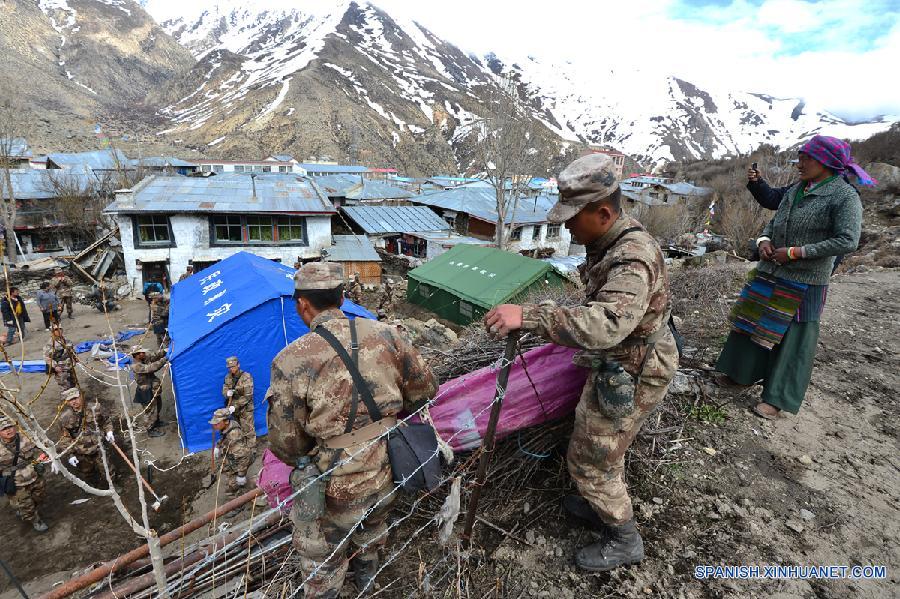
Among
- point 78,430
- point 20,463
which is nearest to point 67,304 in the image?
point 78,430

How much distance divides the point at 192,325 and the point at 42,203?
32.5 metres

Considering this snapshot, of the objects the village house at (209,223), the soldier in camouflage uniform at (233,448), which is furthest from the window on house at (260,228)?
the soldier in camouflage uniform at (233,448)

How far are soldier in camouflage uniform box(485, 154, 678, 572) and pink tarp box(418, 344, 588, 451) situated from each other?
46 centimetres

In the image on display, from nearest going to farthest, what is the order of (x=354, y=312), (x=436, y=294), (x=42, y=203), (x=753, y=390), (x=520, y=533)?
(x=520, y=533) < (x=753, y=390) < (x=354, y=312) < (x=436, y=294) < (x=42, y=203)

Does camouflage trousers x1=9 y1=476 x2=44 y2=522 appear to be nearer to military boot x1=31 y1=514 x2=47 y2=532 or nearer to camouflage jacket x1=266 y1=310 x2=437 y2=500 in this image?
military boot x1=31 y1=514 x2=47 y2=532

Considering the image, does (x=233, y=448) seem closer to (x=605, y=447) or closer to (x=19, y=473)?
(x=19, y=473)

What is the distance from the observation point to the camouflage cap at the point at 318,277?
8.50 ft

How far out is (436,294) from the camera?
16.2m

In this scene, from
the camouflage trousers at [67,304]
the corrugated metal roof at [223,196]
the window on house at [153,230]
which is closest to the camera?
the camouflage trousers at [67,304]

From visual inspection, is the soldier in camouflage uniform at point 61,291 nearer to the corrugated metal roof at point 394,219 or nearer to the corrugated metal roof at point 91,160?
the corrugated metal roof at point 394,219

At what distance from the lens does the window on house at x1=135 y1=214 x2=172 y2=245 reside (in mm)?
18031

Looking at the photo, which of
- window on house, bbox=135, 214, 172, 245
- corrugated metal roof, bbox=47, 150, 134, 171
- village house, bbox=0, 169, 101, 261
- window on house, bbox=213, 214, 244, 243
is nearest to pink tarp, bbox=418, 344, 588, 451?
window on house, bbox=213, 214, 244, 243

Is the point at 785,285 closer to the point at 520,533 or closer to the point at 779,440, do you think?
the point at 779,440

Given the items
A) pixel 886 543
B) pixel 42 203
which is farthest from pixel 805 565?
pixel 42 203
